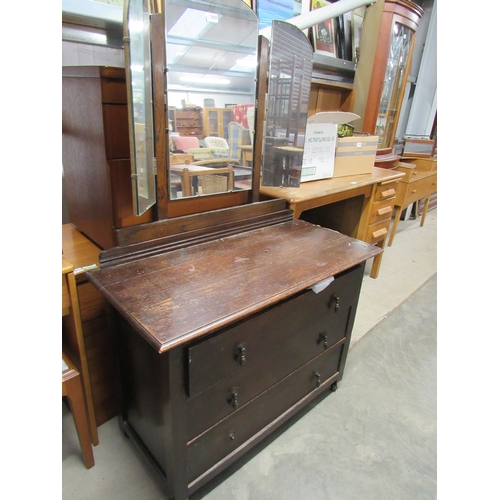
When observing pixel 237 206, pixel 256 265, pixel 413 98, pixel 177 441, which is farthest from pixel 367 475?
pixel 413 98

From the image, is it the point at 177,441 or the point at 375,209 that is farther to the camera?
the point at 375,209

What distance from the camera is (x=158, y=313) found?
0.88 m

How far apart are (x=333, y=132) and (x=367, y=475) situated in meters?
1.71

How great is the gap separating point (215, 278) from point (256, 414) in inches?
21.9

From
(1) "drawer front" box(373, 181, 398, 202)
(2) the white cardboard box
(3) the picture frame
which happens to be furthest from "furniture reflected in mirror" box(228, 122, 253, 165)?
(3) the picture frame

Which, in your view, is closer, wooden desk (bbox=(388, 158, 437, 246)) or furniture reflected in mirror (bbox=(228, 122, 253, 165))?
furniture reflected in mirror (bbox=(228, 122, 253, 165))

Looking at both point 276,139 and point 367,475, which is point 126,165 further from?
point 367,475

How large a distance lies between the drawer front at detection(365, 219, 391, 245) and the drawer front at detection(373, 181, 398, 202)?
0.19 m

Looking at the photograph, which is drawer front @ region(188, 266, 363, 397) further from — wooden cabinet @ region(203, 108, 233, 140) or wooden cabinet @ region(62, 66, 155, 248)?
wooden cabinet @ region(203, 108, 233, 140)

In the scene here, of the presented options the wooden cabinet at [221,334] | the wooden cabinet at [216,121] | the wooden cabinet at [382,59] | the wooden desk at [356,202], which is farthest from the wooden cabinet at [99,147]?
the wooden cabinet at [382,59]

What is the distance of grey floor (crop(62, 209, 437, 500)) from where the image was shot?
120 centimetres

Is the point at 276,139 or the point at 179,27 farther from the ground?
the point at 179,27

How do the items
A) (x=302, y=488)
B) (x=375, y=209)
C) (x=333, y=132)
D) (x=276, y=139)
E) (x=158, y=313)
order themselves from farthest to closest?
(x=375, y=209)
(x=333, y=132)
(x=276, y=139)
(x=302, y=488)
(x=158, y=313)

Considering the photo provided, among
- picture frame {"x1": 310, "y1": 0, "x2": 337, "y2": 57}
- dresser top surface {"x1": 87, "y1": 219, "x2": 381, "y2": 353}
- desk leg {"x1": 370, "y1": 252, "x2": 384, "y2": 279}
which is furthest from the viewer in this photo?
desk leg {"x1": 370, "y1": 252, "x2": 384, "y2": 279}
